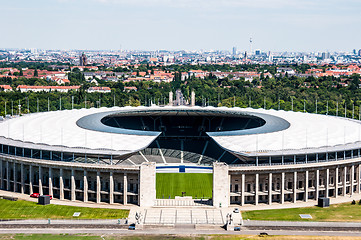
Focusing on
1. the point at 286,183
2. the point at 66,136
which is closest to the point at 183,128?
the point at 66,136

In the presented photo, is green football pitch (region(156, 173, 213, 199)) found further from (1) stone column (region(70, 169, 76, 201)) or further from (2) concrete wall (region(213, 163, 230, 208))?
(1) stone column (region(70, 169, 76, 201))

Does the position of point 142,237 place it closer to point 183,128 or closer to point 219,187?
point 219,187

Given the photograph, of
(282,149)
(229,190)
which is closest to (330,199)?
(282,149)

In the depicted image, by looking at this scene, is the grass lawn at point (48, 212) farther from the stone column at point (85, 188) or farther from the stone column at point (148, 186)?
the stone column at point (85, 188)

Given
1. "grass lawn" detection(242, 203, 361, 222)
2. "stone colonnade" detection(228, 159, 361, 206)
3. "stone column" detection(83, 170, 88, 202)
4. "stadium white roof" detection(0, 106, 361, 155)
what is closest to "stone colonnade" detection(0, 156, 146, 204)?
"stone column" detection(83, 170, 88, 202)

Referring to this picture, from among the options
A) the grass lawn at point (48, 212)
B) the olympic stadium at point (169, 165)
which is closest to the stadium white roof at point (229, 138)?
the olympic stadium at point (169, 165)
